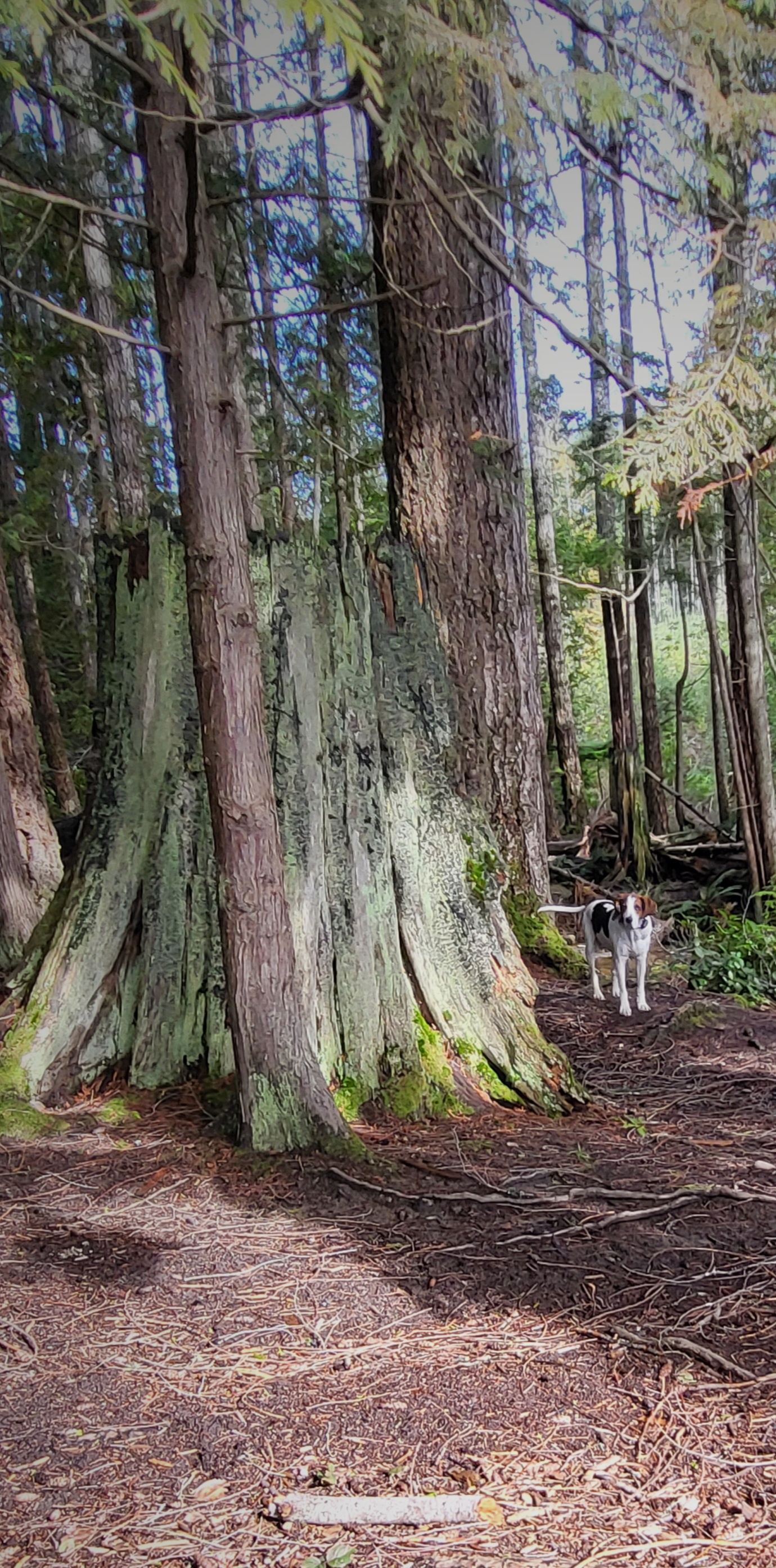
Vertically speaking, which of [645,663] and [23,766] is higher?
[645,663]

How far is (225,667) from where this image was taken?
353cm

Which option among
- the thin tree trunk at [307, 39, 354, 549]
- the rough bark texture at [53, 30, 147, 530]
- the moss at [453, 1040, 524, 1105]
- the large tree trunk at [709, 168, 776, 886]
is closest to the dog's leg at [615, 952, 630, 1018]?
the moss at [453, 1040, 524, 1105]

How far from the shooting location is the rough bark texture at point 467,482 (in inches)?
259

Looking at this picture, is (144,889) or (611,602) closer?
(144,889)

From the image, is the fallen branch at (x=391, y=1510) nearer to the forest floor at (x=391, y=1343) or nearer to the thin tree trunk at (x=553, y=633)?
the forest floor at (x=391, y=1343)

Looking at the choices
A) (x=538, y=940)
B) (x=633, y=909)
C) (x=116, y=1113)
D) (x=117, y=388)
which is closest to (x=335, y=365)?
(x=633, y=909)

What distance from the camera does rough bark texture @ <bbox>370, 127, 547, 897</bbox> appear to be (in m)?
6.58

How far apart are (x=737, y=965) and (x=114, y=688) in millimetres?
4829

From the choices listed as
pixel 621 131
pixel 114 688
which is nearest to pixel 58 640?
pixel 114 688

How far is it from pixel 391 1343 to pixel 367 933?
6.55 ft

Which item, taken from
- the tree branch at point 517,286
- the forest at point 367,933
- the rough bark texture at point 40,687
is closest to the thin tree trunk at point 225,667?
the forest at point 367,933

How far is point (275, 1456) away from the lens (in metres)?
1.95

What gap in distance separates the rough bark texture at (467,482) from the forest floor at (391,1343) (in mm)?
3509

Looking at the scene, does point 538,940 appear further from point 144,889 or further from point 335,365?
point 335,365
